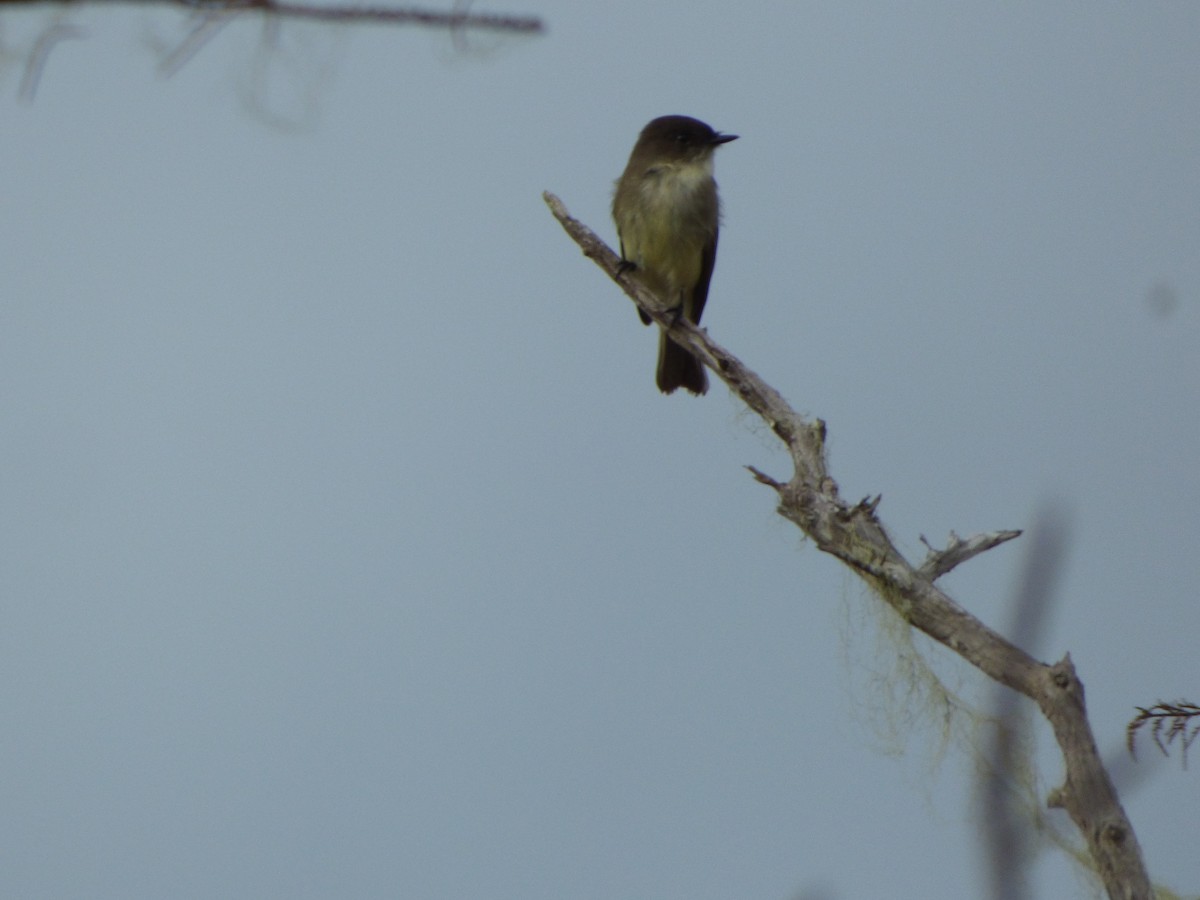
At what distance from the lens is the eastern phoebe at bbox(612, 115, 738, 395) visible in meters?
8.04

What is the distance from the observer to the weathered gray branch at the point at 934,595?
3217 mm

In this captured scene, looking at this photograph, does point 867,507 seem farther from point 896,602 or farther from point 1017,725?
point 1017,725

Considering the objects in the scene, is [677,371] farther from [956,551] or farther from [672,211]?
[956,551]

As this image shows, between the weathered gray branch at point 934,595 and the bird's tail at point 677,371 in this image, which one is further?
the bird's tail at point 677,371

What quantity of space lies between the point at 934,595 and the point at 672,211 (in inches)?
166

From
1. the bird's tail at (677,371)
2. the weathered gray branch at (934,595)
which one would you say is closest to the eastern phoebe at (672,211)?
the bird's tail at (677,371)

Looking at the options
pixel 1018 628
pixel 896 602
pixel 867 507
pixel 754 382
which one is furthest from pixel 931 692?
pixel 1018 628

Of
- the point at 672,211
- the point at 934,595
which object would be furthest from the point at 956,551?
the point at 672,211

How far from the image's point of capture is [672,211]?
316 inches

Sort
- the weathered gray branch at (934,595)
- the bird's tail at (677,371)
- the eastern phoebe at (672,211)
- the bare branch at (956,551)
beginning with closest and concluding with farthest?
the weathered gray branch at (934,595) < the bare branch at (956,551) < the eastern phoebe at (672,211) < the bird's tail at (677,371)

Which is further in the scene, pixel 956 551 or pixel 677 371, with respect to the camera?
pixel 677 371

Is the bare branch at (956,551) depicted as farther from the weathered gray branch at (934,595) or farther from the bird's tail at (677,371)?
the bird's tail at (677,371)

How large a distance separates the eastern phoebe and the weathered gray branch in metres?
1.62

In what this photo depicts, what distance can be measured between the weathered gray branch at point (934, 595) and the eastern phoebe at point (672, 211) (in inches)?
63.9
